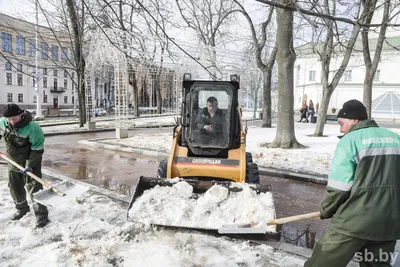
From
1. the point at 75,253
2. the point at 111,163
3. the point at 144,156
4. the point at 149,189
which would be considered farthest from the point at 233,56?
the point at 75,253

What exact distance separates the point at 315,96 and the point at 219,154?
46.4 metres

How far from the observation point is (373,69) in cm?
1462

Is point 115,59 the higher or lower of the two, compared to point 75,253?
higher

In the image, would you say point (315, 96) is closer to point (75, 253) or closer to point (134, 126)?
point (134, 126)

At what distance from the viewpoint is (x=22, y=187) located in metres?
4.66

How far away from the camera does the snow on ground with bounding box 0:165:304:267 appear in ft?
11.5

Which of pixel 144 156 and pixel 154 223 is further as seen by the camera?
pixel 144 156

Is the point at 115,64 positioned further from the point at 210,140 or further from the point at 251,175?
the point at 251,175

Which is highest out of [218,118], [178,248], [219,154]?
[218,118]

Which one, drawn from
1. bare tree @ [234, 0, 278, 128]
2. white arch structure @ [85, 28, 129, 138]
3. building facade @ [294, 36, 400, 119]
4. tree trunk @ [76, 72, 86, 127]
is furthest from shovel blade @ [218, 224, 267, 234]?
building facade @ [294, 36, 400, 119]

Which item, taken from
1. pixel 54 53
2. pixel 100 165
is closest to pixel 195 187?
pixel 100 165

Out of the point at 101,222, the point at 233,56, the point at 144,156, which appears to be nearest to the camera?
the point at 101,222

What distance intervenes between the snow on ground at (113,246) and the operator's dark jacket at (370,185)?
56.1 inches

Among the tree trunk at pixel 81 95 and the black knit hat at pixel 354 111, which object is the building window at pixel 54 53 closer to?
the tree trunk at pixel 81 95
